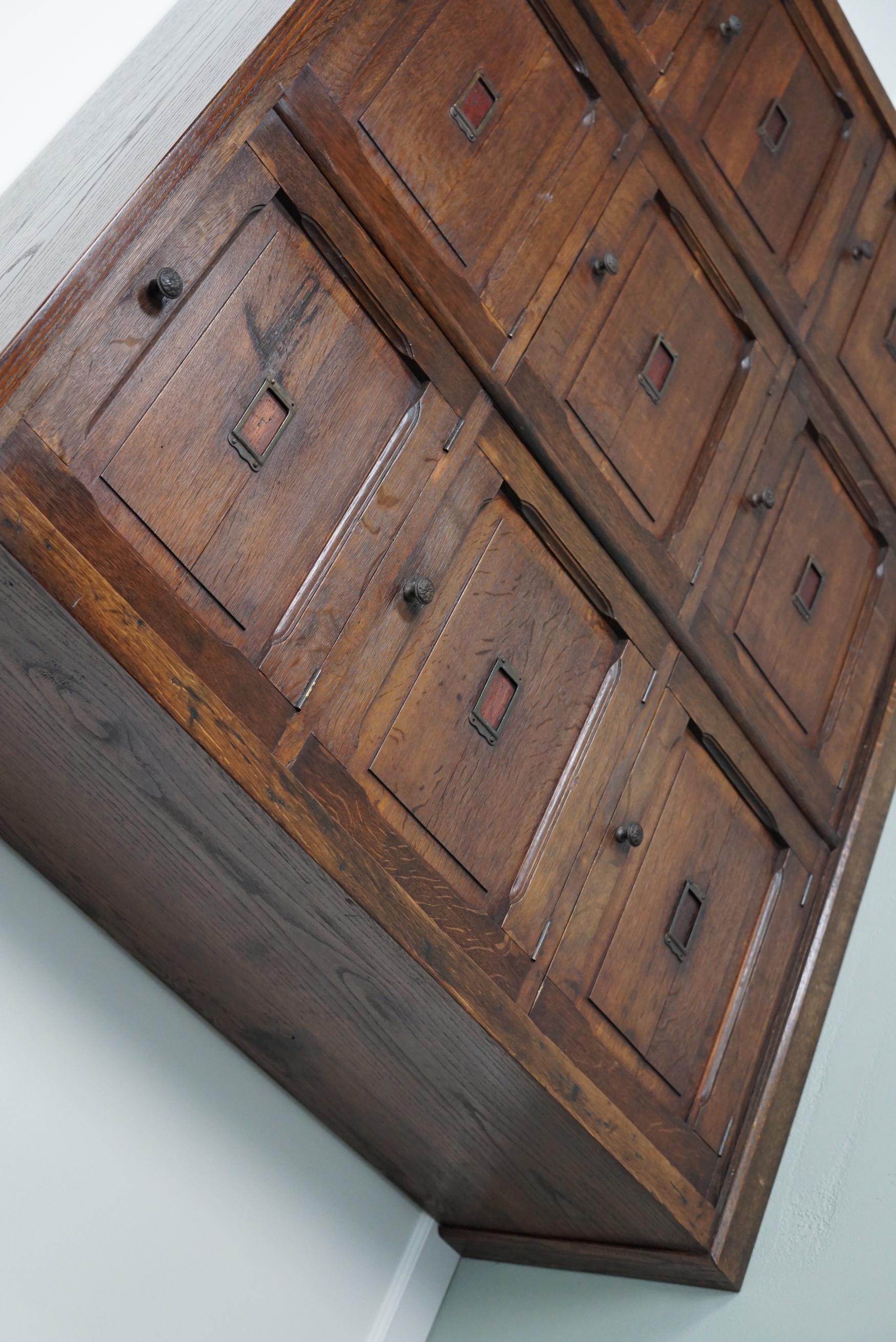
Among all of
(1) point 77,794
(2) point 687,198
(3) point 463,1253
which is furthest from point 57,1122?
(2) point 687,198

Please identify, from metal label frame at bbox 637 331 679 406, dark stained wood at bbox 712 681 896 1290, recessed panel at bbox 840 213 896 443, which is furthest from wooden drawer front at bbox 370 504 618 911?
recessed panel at bbox 840 213 896 443

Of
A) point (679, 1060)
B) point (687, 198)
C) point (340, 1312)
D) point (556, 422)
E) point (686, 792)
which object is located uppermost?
point (687, 198)

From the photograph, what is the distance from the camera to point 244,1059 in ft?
5.87

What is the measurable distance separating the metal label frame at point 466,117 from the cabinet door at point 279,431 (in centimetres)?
29

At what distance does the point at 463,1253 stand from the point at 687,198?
1740 mm

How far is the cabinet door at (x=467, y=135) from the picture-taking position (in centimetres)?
143

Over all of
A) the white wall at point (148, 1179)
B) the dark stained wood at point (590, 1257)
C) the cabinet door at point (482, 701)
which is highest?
the cabinet door at point (482, 701)

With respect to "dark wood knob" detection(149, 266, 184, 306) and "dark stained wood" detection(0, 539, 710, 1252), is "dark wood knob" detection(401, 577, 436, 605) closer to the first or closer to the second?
"dark stained wood" detection(0, 539, 710, 1252)

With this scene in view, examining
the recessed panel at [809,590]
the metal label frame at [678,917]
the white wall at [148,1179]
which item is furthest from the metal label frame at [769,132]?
the white wall at [148,1179]

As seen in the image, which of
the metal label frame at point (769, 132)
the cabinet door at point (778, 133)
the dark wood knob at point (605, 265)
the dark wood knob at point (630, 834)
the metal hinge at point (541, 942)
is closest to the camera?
the metal hinge at point (541, 942)

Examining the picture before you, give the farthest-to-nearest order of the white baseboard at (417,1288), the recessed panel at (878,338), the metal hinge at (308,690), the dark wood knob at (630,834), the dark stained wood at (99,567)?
the recessed panel at (878,338)
the white baseboard at (417,1288)
the dark wood knob at (630,834)
the metal hinge at (308,690)
the dark stained wood at (99,567)

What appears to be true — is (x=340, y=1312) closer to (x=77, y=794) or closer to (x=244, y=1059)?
(x=244, y=1059)

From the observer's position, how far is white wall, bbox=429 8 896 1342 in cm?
169

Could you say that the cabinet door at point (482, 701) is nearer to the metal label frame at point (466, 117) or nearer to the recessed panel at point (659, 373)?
the recessed panel at point (659, 373)
